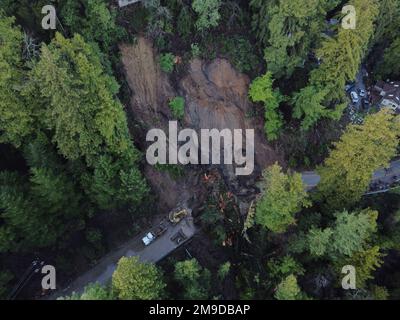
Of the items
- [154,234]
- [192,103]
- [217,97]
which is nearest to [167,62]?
[192,103]

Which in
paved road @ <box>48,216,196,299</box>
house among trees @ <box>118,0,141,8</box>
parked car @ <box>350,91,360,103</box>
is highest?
house among trees @ <box>118,0,141,8</box>

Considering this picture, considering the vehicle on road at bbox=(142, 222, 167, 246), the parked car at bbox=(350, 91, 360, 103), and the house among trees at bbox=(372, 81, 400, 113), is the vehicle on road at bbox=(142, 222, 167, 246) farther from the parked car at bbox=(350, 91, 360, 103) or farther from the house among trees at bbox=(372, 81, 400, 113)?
the house among trees at bbox=(372, 81, 400, 113)

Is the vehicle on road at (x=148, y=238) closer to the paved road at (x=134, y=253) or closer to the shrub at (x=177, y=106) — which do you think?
the paved road at (x=134, y=253)

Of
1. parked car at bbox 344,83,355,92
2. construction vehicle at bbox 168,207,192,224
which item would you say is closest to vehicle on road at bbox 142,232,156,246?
construction vehicle at bbox 168,207,192,224

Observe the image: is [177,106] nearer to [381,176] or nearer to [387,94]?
[381,176]
